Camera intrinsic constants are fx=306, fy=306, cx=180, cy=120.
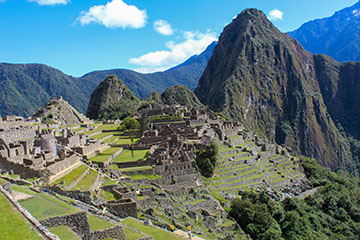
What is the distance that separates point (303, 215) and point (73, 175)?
1160 inches

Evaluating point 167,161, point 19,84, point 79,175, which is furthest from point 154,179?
point 19,84

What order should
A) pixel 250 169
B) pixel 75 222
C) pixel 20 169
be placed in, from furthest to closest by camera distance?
pixel 250 169 → pixel 20 169 → pixel 75 222

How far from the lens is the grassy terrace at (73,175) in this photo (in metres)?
21.9

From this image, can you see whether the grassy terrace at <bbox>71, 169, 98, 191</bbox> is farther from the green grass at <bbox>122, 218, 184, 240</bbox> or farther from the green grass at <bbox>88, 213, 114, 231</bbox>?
the green grass at <bbox>88, 213, 114, 231</bbox>

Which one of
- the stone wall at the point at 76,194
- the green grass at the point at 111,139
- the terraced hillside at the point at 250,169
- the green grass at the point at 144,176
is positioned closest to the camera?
the stone wall at the point at 76,194

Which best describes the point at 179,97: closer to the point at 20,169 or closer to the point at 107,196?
the point at 107,196

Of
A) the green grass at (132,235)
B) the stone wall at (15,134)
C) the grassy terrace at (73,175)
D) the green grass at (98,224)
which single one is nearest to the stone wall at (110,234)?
the green grass at (98,224)

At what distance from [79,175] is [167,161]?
36.6ft

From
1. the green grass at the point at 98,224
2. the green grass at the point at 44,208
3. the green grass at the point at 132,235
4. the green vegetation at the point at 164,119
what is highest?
the green vegetation at the point at 164,119

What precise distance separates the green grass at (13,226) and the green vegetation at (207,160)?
2837 centimetres

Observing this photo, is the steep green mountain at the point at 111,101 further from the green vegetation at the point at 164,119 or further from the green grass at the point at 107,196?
the green grass at the point at 107,196

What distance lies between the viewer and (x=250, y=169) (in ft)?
149

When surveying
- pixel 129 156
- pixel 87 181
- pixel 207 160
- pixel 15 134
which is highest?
pixel 15 134


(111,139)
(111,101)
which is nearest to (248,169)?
(111,139)
